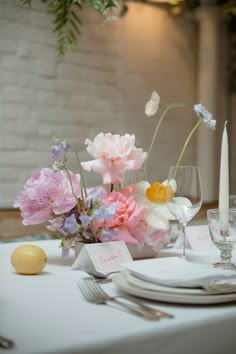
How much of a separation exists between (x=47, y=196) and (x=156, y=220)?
0.77ft

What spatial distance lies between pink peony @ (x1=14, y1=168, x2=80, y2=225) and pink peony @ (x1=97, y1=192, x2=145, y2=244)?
82 mm

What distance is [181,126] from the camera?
3.65 meters

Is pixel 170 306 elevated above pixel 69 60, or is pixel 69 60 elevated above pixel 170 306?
pixel 69 60

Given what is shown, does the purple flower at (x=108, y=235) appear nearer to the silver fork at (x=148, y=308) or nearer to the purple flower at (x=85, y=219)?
the purple flower at (x=85, y=219)

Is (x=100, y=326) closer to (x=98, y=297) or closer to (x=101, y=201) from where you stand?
(x=98, y=297)

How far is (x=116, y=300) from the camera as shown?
785 millimetres

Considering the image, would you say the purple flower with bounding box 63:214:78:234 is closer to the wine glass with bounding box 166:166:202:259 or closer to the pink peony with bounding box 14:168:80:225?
the pink peony with bounding box 14:168:80:225

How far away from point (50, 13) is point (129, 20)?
60 cm

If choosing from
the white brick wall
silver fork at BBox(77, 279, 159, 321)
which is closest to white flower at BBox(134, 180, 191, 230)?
silver fork at BBox(77, 279, 159, 321)

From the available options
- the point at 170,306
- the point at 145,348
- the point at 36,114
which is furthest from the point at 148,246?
the point at 36,114

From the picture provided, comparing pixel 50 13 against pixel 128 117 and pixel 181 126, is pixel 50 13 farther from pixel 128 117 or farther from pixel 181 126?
pixel 181 126

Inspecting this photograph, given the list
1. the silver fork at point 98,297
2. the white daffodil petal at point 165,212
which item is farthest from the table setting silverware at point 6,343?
the white daffodil petal at point 165,212

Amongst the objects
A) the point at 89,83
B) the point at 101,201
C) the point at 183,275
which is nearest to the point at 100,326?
the point at 183,275

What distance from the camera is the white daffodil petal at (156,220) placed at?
1.13 meters
